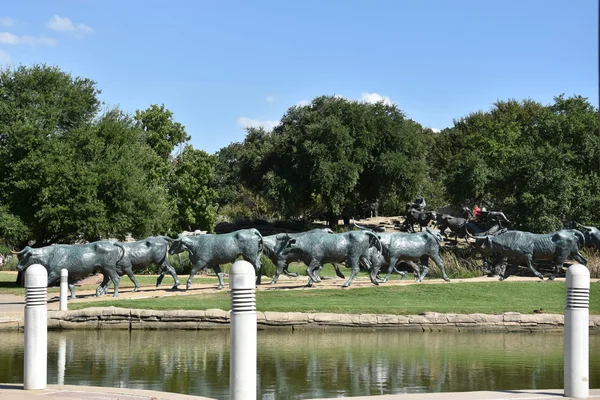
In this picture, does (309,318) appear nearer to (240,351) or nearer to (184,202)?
(240,351)

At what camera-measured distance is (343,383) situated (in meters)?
11.6

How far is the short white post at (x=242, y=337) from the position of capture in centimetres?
844

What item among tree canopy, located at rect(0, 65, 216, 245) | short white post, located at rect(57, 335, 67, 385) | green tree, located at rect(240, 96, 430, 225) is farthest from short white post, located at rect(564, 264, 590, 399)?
green tree, located at rect(240, 96, 430, 225)

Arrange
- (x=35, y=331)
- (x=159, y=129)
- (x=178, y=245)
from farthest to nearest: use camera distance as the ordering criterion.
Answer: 1. (x=159, y=129)
2. (x=178, y=245)
3. (x=35, y=331)

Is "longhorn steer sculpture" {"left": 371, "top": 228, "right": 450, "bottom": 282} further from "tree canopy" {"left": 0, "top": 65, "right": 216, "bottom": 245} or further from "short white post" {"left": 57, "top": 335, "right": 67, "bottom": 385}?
"short white post" {"left": 57, "top": 335, "right": 67, "bottom": 385}

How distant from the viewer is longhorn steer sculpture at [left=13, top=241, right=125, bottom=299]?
24.2 m

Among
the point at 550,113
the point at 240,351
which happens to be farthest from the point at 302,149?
the point at 240,351

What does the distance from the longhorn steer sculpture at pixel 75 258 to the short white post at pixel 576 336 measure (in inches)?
693

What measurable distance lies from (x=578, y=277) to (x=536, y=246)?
18333 mm

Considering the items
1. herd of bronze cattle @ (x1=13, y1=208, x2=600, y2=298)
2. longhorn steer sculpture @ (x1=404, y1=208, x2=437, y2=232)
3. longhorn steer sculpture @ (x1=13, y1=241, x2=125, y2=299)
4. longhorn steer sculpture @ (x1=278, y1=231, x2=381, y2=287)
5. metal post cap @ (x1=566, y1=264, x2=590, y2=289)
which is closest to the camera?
metal post cap @ (x1=566, y1=264, x2=590, y2=289)

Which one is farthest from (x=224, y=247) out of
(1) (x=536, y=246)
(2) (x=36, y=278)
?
(2) (x=36, y=278)

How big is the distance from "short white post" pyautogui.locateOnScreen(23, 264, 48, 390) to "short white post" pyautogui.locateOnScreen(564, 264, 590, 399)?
6160mm

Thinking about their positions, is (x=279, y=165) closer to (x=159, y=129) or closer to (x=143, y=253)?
(x=159, y=129)

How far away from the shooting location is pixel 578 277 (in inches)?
364
